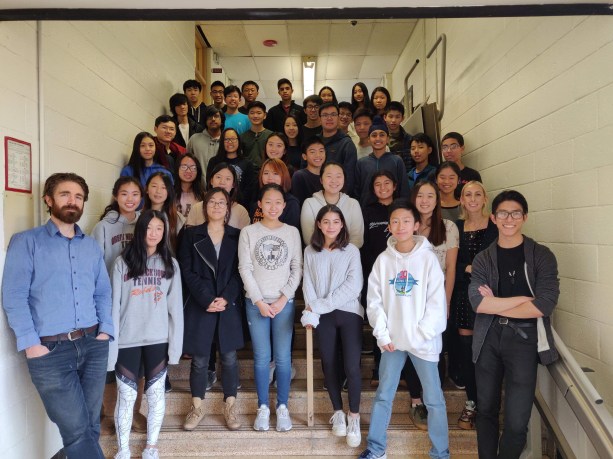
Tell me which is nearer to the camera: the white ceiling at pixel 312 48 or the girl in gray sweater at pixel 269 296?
the girl in gray sweater at pixel 269 296

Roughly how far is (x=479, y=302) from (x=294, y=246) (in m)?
1.15

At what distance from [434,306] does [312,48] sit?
601cm

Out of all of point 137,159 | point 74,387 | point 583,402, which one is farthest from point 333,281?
point 137,159

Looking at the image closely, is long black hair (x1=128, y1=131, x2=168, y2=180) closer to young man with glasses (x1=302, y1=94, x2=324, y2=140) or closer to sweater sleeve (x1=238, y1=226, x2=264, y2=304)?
sweater sleeve (x1=238, y1=226, x2=264, y2=304)

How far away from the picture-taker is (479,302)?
7.64ft

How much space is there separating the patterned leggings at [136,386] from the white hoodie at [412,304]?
1244 millimetres

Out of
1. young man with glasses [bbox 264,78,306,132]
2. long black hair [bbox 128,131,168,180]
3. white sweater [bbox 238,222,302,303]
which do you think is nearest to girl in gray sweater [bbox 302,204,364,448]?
white sweater [bbox 238,222,302,303]

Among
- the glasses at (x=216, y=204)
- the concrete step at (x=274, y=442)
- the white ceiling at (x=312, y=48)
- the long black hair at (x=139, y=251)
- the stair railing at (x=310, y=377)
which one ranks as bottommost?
the concrete step at (x=274, y=442)

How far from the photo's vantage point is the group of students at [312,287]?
97.5 inches

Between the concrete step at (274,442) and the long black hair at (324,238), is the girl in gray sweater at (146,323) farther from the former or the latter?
the long black hair at (324,238)

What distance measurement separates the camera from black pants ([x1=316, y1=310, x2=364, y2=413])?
8.93 feet

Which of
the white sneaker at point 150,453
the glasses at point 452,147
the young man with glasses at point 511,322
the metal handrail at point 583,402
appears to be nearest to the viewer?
the metal handrail at point 583,402

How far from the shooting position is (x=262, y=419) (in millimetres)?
2779

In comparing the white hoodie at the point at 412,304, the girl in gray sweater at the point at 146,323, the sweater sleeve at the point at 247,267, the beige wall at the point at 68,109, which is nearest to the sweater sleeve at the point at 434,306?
the white hoodie at the point at 412,304
